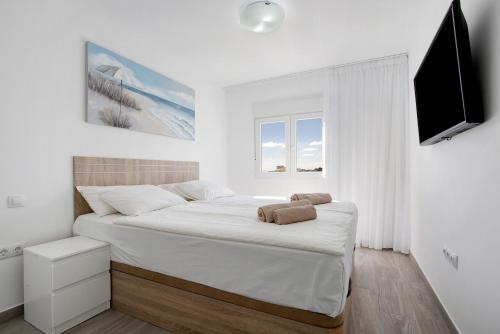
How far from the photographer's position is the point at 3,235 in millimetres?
1828

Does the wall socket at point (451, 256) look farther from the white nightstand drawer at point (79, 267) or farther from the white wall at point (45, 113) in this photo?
the white wall at point (45, 113)

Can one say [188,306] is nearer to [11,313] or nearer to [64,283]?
[64,283]

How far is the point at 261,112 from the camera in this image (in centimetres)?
448

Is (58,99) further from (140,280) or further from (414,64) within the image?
(414,64)

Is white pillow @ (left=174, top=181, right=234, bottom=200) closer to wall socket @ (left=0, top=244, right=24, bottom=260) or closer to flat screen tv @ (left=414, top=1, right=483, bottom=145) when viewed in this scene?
wall socket @ (left=0, top=244, right=24, bottom=260)

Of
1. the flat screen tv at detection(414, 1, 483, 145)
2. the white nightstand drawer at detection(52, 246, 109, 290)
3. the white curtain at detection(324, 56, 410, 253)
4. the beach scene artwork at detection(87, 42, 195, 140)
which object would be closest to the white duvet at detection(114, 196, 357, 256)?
the white nightstand drawer at detection(52, 246, 109, 290)

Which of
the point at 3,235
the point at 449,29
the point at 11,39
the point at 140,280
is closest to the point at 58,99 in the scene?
the point at 11,39

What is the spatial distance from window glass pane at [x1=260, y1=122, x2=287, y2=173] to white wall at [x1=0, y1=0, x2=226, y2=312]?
7.92 ft

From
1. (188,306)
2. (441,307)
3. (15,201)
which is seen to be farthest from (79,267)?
(441,307)

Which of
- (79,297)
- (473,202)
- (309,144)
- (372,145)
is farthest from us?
(309,144)

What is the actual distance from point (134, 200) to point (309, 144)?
9.37 feet

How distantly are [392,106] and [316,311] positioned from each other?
3098 mm

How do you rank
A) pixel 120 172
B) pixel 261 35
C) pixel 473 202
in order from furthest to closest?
pixel 261 35 → pixel 120 172 → pixel 473 202

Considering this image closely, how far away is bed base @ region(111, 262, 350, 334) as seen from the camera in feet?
4.20
